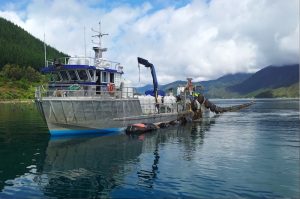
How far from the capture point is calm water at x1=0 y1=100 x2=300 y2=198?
1947cm

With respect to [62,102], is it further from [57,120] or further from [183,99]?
[183,99]

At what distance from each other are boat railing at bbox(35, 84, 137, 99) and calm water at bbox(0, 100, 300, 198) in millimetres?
5160

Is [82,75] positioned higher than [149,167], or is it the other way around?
[82,75]

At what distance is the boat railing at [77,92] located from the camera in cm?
4022

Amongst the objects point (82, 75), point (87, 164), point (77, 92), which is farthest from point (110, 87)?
point (87, 164)

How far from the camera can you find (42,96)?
40.4 meters

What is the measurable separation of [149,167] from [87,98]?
1805 centimetres

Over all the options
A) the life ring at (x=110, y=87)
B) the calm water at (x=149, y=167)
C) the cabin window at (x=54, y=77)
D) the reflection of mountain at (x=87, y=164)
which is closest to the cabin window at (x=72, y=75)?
the cabin window at (x=54, y=77)

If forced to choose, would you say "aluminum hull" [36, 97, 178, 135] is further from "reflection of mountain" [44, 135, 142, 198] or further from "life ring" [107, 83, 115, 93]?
"reflection of mountain" [44, 135, 142, 198]

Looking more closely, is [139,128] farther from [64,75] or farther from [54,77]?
[54,77]

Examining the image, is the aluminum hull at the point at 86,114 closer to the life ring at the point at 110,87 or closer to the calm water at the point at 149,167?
the life ring at the point at 110,87

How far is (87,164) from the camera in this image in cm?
2644

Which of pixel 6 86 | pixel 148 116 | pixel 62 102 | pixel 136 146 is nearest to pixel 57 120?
pixel 62 102

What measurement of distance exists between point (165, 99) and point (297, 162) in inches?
1435
